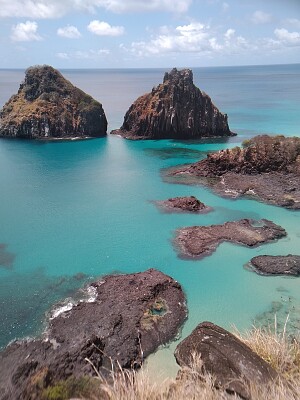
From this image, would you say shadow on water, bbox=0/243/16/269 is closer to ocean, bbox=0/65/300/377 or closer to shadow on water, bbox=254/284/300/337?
ocean, bbox=0/65/300/377

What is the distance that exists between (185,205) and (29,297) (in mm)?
27160

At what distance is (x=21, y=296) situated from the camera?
35.1 metres

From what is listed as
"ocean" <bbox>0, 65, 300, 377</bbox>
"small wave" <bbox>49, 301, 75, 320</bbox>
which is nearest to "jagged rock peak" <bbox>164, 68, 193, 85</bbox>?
"ocean" <bbox>0, 65, 300, 377</bbox>

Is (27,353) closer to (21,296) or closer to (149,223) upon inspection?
(21,296)

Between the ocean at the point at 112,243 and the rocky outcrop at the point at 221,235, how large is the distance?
1.01 meters

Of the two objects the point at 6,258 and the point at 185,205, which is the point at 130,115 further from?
the point at 6,258

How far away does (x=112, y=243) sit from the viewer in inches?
1784

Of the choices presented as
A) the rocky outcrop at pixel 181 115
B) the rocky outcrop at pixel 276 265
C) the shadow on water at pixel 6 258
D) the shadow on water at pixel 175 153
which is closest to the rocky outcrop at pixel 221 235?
the rocky outcrop at pixel 276 265

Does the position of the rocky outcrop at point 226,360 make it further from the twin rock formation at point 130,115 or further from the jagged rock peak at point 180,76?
the jagged rock peak at point 180,76

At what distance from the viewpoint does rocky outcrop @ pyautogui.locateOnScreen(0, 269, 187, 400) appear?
2316 cm

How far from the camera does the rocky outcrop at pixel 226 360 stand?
14680 mm

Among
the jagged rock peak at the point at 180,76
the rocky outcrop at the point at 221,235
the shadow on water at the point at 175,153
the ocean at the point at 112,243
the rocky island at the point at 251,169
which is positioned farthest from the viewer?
the jagged rock peak at the point at 180,76

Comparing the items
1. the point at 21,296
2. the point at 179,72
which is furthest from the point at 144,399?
the point at 179,72

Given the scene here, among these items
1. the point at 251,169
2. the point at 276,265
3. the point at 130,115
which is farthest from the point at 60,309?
the point at 130,115
